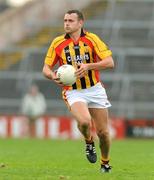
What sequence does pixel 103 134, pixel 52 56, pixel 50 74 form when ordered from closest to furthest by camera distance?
pixel 50 74, pixel 103 134, pixel 52 56

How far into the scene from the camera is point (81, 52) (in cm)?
1138

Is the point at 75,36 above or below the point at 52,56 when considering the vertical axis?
above

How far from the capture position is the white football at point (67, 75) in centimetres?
1096

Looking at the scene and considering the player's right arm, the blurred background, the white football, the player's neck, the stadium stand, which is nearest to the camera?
the white football

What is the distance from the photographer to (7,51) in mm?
34188

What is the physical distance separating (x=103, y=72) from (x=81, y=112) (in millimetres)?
20660

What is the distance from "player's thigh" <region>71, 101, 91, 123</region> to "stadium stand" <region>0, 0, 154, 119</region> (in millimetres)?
17162

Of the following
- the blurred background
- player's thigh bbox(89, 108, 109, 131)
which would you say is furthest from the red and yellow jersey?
the blurred background

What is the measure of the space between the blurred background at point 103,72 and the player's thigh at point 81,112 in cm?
1611

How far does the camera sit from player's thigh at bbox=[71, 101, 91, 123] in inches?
435

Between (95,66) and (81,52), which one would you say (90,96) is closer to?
(95,66)

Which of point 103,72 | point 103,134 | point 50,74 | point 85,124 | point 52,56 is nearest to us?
point 85,124

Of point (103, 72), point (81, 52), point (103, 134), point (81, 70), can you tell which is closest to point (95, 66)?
point (81, 70)

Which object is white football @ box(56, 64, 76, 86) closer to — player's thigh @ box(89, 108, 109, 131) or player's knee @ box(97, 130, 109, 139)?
player's thigh @ box(89, 108, 109, 131)
